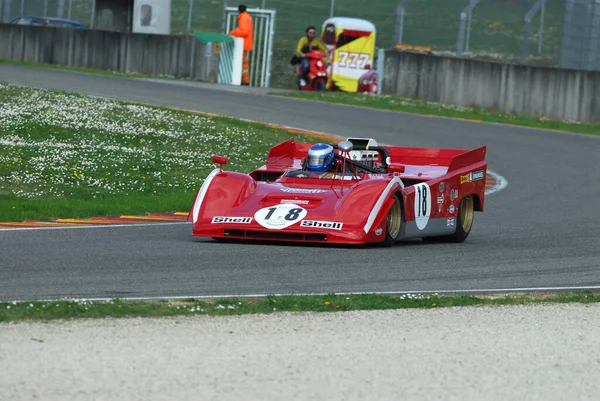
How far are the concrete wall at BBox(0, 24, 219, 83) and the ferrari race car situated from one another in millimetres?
18137

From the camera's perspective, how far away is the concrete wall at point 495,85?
24703 millimetres

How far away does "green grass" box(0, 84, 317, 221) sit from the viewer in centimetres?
1317

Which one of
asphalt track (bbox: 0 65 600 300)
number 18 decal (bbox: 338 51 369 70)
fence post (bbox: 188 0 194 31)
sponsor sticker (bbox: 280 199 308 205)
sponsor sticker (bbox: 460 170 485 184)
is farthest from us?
fence post (bbox: 188 0 194 31)

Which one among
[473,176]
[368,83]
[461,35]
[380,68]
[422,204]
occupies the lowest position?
[422,204]

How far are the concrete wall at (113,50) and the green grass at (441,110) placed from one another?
337 centimetres

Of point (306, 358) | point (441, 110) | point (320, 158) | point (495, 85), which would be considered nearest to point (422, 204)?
point (320, 158)

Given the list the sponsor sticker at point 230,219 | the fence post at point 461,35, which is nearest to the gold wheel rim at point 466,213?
the sponsor sticker at point 230,219

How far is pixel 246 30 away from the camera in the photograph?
29.4 meters

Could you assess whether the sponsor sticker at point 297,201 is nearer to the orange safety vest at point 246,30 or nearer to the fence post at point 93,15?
the orange safety vest at point 246,30

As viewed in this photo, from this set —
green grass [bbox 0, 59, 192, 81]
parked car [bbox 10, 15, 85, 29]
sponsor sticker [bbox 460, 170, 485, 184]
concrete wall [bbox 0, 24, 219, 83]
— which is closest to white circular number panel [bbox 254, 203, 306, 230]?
sponsor sticker [bbox 460, 170, 485, 184]

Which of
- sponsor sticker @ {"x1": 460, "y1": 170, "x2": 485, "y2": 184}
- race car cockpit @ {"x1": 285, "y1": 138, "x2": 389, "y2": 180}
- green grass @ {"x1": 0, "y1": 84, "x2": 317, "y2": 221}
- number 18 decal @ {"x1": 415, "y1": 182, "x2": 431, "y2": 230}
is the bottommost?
green grass @ {"x1": 0, "y1": 84, "x2": 317, "y2": 221}

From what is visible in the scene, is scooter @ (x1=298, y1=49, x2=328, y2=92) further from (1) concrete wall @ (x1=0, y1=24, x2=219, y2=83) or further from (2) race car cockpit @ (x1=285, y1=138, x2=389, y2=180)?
(2) race car cockpit @ (x1=285, y1=138, x2=389, y2=180)

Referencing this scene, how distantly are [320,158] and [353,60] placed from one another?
847 inches

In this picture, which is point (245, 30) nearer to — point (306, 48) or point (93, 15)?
point (306, 48)
